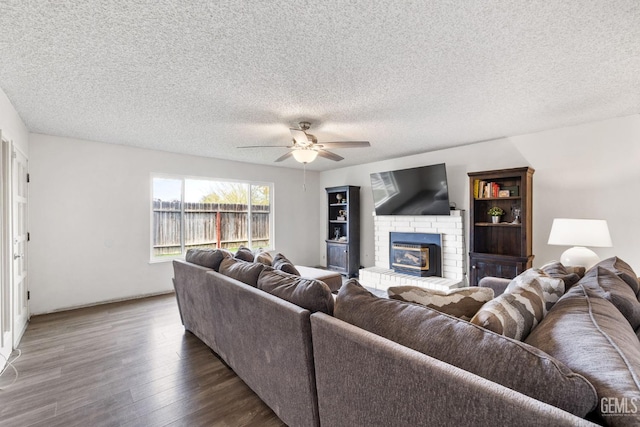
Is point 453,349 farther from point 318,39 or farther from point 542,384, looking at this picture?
point 318,39

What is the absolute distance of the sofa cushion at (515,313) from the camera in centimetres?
107

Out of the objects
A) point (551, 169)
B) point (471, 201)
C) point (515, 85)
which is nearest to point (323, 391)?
point (515, 85)

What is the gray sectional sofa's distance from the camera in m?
0.74

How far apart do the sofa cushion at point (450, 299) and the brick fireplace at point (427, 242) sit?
2944 millimetres

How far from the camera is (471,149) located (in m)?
4.43

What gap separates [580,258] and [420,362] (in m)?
3.12

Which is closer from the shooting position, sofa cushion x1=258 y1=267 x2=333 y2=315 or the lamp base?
sofa cushion x1=258 y1=267 x2=333 y2=315

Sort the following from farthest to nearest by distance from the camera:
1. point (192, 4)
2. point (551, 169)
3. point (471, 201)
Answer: point (471, 201) → point (551, 169) → point (192, 4)

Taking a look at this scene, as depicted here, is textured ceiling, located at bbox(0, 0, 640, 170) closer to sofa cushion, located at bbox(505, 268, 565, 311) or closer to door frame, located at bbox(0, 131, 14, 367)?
door frame, located at bbox(0, 131, 14, 367)

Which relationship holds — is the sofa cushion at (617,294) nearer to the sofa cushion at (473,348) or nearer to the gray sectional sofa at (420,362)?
the gray sectional sofa at (420,362)

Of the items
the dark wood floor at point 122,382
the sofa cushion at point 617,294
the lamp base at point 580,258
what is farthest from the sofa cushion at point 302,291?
the lamp base at point 580,258

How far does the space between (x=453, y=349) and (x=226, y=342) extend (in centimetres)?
187

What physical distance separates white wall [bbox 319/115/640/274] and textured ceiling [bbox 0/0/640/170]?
277mm

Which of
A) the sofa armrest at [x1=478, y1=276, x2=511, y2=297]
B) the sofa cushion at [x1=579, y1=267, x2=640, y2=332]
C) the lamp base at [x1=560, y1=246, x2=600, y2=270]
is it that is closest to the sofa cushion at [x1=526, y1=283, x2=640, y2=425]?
the sofa cushion at [x1=579, y1=267, x2=640, y2=332]
